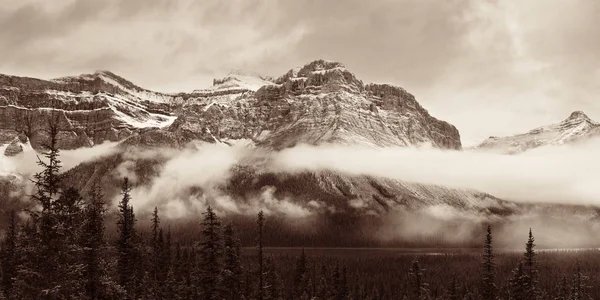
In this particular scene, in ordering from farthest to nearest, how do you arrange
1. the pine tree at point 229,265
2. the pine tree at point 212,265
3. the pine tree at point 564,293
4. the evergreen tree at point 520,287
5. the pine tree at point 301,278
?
the pine tree at point 301,278
the pine tree at point 564,293
the evergreen tree at point 520,287
the pine tree at point 229,265
the pine tree at point 212,265

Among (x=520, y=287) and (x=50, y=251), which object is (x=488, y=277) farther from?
(x=50, y=251)

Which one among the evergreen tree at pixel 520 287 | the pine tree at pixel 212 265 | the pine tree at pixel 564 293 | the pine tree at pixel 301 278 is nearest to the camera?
the pine tree at pixel 212 265

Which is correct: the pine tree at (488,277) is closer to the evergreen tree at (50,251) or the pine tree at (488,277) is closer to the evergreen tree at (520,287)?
the evergreen tree at (520,287)

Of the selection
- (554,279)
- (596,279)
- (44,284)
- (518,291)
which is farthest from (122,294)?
(596,279)

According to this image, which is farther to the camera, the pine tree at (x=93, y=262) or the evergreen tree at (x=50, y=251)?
the pine tree at (x=93, y=262)

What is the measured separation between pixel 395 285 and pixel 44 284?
424 ft

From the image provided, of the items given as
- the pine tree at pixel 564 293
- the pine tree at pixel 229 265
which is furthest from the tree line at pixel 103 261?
the pine tree at pixel 564 293

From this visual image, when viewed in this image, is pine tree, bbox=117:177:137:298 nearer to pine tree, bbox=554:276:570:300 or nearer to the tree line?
the tree line

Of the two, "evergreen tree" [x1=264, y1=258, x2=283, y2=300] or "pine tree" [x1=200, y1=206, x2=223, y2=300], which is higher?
"pine tree" [x1=200, y1=206, x2=223, y2=300]

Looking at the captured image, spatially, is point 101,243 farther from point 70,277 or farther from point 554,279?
point 554,279

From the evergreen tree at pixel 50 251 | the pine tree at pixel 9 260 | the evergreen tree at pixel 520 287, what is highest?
the evergreen tree at pixel 50 251

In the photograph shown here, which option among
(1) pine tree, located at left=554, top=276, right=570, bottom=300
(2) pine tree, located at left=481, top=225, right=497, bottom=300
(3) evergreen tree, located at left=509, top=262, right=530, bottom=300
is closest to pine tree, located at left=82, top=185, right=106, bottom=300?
(2) pine tree, located at left=481, top=225, right=497, bottom=300

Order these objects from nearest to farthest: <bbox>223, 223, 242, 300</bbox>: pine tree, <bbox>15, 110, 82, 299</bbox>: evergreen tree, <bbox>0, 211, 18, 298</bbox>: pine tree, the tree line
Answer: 1. <bbox>15, 110, 82, 299</bbox>: evergreen tree
2. the tree line
3. <bbox>223, 223, 242, 300</bbox>: pine tree
4. <bbox>0, 211, 18, 298</bbox>: pine tree

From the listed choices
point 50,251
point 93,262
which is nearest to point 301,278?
point 93,262
